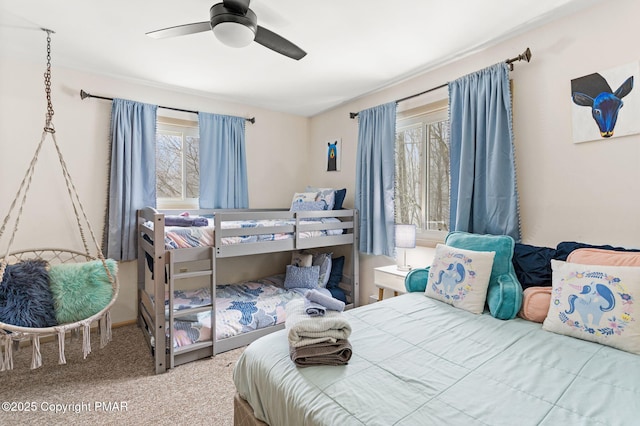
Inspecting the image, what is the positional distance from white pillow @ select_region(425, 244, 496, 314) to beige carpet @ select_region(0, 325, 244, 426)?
152cm

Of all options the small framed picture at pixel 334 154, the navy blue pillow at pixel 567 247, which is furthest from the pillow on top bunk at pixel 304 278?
the navy blue pillow at pixel 567 247

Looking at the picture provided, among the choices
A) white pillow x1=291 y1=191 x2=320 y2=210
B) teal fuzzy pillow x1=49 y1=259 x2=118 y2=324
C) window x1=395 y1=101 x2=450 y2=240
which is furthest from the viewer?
white pillow x1=291 y1=191 x2=320 y2=210

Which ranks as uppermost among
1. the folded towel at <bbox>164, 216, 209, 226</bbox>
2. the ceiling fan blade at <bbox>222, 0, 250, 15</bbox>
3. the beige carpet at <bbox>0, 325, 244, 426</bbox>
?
the ceiling fan blade at <bbox>222, 0, 250, 15</bbox>

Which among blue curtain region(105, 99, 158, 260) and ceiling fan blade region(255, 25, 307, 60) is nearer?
ceiling fan blade region(255, 25, 307, 60)

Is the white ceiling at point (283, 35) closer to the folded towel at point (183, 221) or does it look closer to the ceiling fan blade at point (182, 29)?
the ceiling fan blade at point (182, 29)

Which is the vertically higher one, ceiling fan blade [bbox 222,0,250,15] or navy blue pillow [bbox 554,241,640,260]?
ceiling fan blade [bbox 222,0,250,15]

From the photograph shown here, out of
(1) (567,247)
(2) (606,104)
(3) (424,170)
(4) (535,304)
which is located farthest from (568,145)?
(3) (424,170)

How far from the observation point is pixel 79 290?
217 centimetres

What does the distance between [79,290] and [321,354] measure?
1.96 m

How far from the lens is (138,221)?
10.0 ft

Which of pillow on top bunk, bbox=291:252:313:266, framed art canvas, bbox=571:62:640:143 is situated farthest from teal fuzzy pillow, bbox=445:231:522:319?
pillow on top bunk, bbox=291:252:313:266

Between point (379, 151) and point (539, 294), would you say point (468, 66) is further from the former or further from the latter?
point (539, 294)

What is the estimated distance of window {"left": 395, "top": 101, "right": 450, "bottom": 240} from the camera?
291cm

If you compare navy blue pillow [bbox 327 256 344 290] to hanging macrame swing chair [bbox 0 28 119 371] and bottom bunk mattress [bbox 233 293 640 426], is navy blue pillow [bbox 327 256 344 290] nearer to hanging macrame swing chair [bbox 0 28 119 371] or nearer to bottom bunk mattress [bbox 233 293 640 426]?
bottom bunk mattress [bbox 233 293 640 426]
